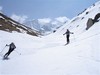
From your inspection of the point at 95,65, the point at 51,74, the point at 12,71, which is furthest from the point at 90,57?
the point at 12,71

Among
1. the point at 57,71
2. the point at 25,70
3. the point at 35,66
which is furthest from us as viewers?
the point at 35,66

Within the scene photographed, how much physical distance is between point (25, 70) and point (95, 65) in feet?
15.1

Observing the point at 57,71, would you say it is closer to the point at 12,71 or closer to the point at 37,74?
the point at 37,74

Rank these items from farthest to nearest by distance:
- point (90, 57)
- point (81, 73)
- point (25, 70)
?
point (90, 57)
point (25, 70)
point (81, 73)

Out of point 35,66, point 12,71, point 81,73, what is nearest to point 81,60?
point 81,73

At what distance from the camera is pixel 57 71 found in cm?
1086

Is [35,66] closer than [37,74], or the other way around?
[37,74]

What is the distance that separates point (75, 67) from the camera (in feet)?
36.9

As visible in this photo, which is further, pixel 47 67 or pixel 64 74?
pixel 47 67

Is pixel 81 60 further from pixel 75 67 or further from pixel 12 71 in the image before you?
pixel 12 71

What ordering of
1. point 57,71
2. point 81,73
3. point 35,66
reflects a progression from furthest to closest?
point 35,66 → point 57,71 → point 81,73

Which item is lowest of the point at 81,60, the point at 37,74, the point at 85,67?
the point at 37,74

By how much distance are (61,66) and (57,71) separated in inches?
40.2

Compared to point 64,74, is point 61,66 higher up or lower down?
higher up
